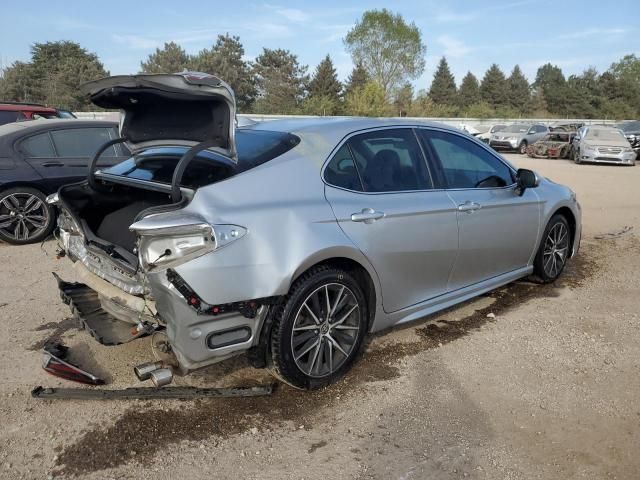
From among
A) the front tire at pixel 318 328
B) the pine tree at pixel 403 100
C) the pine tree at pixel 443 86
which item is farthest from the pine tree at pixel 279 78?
the front tire at pixel 318 328

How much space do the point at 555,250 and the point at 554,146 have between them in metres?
19.3

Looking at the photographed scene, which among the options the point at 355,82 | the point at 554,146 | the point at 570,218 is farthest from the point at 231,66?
the point at 570,218

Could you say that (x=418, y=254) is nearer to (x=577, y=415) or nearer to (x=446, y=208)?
(x=446, y=208)

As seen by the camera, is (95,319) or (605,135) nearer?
(95,319)

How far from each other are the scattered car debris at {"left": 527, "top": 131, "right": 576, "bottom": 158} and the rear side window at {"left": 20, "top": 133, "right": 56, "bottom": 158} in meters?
20.6

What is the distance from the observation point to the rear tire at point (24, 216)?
6742 millimetres

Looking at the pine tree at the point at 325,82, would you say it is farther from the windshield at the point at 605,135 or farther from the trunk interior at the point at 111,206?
the trunk interior at the point at 111,206

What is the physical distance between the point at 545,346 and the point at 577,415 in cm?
96

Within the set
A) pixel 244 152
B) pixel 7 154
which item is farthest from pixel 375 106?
pixel 244 152

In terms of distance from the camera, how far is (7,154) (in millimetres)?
Result: 6789

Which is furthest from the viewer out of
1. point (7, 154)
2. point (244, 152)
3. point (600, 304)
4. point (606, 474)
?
point (7, 154)

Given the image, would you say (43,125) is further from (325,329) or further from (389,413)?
(389,413)

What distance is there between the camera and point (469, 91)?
81438mm

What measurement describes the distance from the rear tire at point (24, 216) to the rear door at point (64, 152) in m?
0.33
